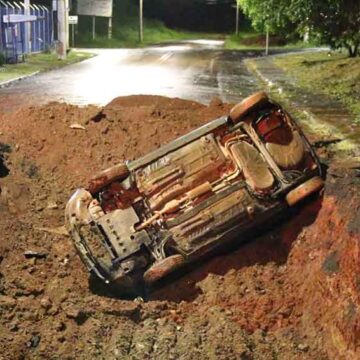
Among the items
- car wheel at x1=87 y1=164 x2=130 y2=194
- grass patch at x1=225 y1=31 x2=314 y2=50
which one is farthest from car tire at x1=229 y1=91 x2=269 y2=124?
grass patch at x1=225 y1=31 x2=314 y2=50

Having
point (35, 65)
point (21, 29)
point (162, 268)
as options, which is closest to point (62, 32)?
point (21, 29)

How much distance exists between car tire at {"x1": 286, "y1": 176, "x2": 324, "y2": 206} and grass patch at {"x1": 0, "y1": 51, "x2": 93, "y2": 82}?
1717 cm

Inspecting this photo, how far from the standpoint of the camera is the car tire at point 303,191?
18.5ft

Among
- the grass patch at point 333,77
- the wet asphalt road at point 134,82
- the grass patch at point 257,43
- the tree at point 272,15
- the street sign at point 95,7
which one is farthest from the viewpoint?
the street sign at point 95,7

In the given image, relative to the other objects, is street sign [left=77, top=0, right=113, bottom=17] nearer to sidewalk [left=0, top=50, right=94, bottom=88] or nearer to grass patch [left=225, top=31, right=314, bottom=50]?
grass patch [left=225, top=31, right=314, bottom=50]

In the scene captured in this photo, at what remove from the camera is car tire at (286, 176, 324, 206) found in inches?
222

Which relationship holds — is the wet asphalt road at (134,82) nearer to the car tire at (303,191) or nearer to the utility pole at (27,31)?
the utility pole at (27,31)

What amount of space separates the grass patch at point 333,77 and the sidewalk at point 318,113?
0.27 meters

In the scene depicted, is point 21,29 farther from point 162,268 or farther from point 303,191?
point 162,268

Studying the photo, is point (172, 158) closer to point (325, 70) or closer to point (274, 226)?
point (274, 226)

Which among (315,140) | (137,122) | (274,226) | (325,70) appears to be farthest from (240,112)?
(325,70)

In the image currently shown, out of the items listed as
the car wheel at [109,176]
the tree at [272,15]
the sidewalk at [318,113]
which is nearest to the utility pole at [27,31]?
the tree at [272,15]

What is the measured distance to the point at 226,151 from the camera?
236 inches

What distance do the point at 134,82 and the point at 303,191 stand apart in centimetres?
1552
